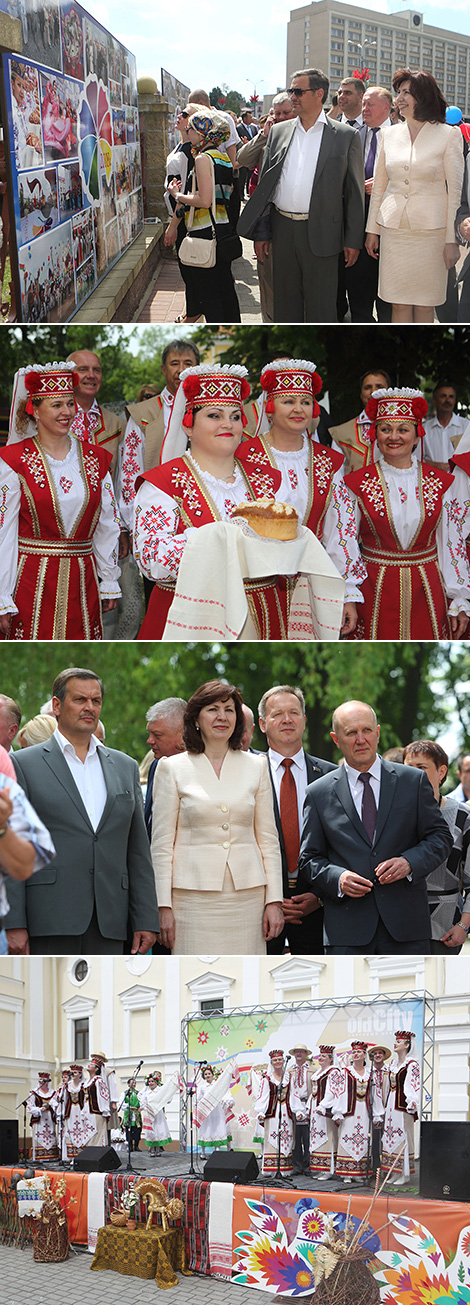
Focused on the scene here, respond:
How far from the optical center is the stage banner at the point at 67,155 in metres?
6.60

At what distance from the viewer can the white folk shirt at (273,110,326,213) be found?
6.72 m

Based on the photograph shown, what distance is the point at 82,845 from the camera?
4.57 m

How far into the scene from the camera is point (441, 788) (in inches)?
205

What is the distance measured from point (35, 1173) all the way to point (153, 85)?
6.07m

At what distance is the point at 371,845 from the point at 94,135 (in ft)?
16.9

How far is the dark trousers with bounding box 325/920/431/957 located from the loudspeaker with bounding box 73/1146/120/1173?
5.69 feet

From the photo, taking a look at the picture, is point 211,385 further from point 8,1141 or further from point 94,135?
point 8,1141

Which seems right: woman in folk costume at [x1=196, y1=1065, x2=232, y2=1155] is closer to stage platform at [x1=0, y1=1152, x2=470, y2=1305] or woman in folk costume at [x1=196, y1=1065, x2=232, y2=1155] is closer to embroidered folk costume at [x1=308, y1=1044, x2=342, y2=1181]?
stage platform at [x1=0, y1=1152, x2=470, y2=1305]

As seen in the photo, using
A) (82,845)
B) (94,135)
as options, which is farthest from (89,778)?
(94,135)

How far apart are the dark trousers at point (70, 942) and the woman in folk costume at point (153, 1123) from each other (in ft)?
3.90

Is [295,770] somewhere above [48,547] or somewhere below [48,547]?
below

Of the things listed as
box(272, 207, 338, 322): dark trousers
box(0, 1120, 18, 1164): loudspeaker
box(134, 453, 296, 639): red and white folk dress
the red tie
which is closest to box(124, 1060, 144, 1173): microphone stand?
box(0, 1120, 18, 1164): loudspeaker

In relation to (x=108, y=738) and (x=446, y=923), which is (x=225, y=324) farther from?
(x=446, y=923)

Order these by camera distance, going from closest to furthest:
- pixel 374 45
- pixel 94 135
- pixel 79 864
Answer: pixel 79 864 → pixel 374 45 → pixel 94 135
